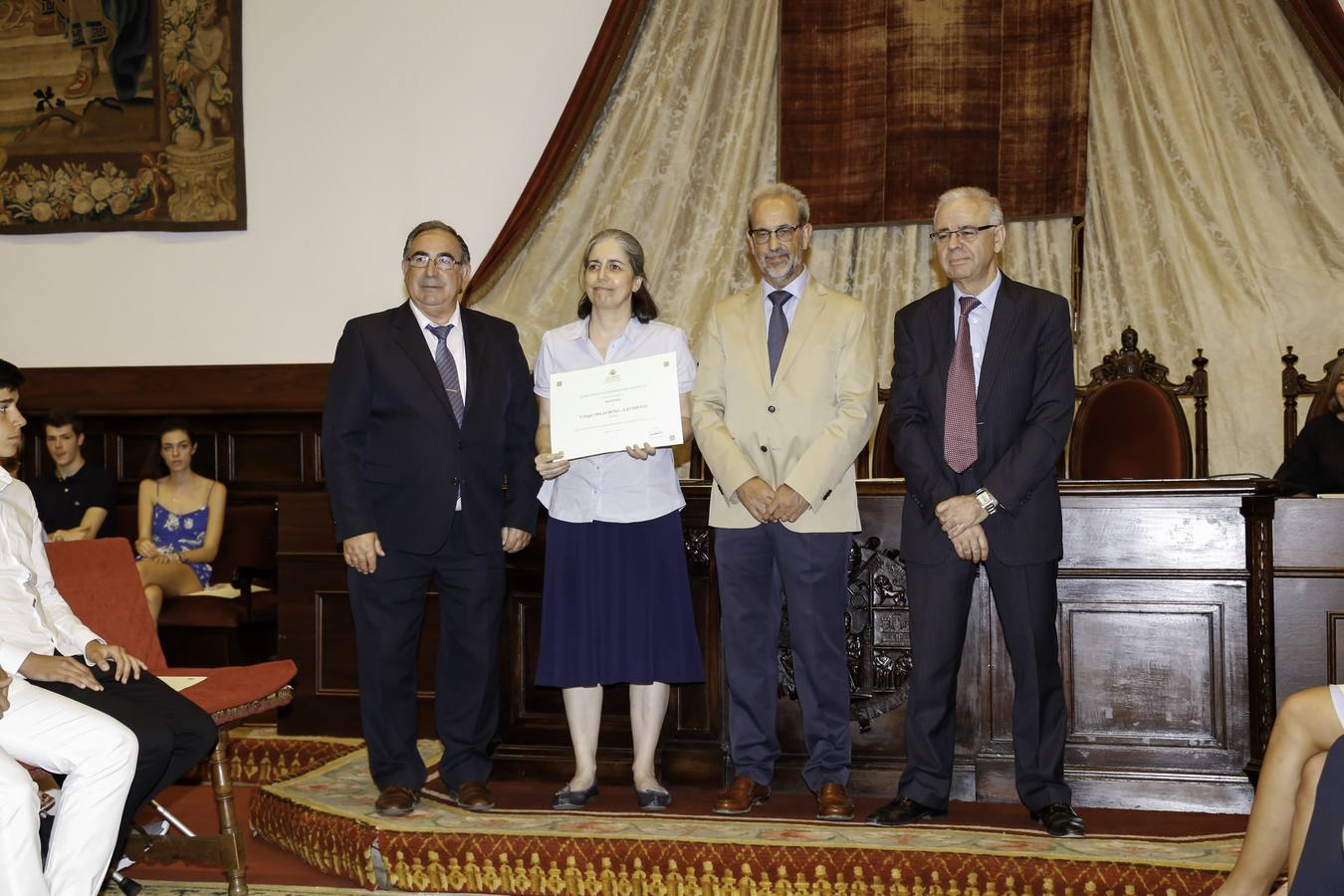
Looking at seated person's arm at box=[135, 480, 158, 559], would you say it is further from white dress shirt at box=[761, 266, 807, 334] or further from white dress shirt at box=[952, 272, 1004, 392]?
white dress shirt at box=[952, 272, 1004, 392]

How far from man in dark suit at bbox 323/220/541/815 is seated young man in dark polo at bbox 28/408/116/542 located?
293cm

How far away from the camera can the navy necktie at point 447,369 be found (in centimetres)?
334

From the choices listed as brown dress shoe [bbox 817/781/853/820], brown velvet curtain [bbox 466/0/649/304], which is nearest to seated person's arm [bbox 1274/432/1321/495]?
brown dress shoe [bbox 817/781/853/820]

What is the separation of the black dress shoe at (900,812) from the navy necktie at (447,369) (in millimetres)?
1513

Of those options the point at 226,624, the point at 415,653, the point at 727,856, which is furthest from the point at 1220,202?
the point at 226,624

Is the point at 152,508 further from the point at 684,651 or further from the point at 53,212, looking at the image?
the point at 684,651

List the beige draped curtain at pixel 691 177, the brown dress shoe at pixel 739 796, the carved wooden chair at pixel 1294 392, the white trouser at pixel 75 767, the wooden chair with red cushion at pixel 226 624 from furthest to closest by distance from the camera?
the beige draped curtain at pixel 691 177
the wooden chair with red cushion at pixel 226 624
the carved wooden chair at pixel 1294 392
the brown dress shoe at pixel 739 796
the white trouser at pixel 75 767

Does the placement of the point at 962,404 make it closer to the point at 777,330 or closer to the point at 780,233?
the point at 777,330

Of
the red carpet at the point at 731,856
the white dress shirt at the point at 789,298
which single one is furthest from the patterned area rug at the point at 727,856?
the white dress shirt at the point at 789,298

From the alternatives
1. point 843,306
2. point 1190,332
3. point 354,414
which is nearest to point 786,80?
point 1190,332

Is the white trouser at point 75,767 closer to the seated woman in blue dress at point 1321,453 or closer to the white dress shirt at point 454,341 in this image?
the white dress shirt at point 454,341

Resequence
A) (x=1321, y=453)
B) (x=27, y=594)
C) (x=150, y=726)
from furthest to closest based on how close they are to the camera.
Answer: (x=1321, y=453) → (x=27, y=594) → (x=150, y=726)

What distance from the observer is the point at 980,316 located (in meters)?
3.23

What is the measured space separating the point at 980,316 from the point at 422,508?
1.57 meters
